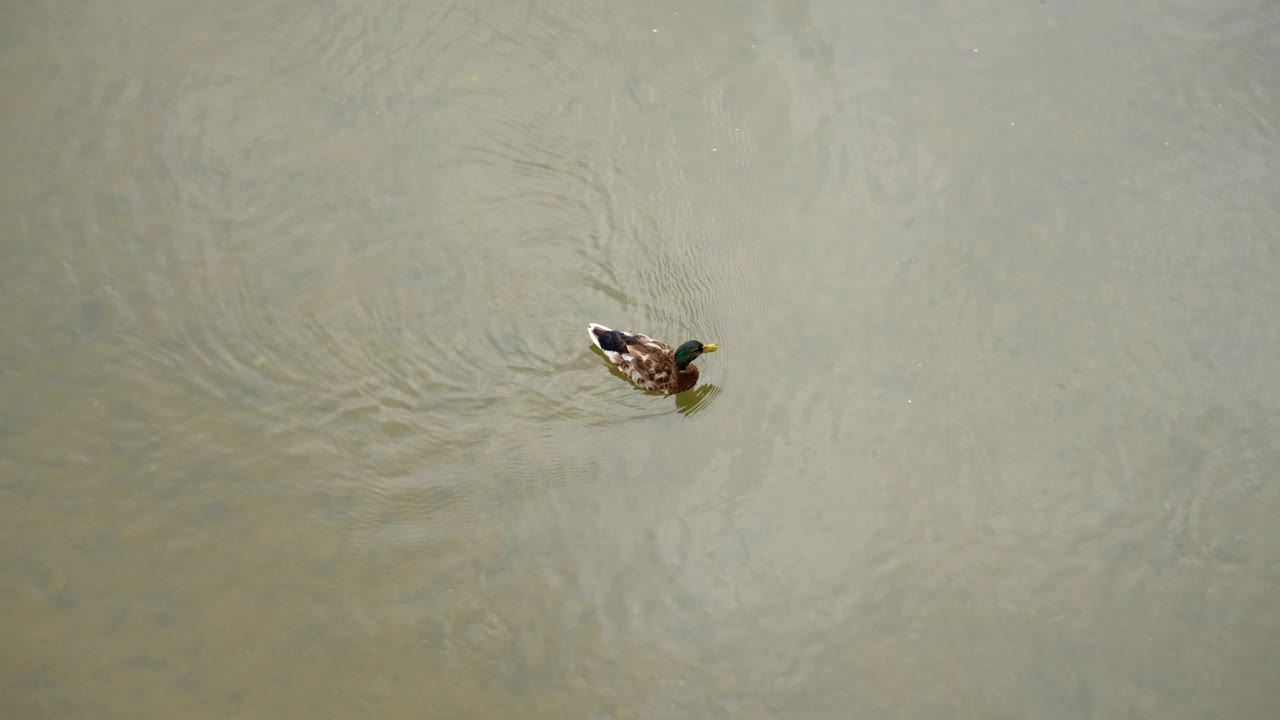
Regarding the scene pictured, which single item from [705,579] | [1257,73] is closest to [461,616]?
[705,579]

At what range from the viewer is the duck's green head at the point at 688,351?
4359mm

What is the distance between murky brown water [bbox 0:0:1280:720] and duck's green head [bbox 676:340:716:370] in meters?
0.23

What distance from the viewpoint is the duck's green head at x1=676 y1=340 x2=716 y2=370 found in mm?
4359

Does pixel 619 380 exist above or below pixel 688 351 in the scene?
below

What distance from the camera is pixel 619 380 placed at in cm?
455

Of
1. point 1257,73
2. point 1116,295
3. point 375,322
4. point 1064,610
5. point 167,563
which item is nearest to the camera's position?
point 167,563

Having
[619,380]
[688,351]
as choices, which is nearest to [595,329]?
[619,380]

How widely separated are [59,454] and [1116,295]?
16.6 ft

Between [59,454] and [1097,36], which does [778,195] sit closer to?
[1097,36]

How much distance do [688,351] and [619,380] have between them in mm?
403

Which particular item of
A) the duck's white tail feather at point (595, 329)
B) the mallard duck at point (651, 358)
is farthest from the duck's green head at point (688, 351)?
the duck's white tail feather at point (595, 329)

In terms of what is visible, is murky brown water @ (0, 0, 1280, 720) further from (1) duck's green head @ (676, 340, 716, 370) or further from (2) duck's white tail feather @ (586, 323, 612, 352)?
(1) duck's green head @ (676, 340, 716, 370)

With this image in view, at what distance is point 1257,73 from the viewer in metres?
5.51

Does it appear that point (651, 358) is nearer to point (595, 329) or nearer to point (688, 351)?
point (688, 351)
